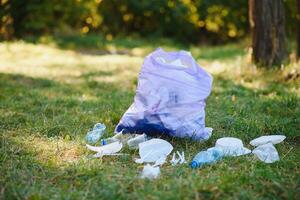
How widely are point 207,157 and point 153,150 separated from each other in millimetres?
383

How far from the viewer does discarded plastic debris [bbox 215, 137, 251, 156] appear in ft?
11.4

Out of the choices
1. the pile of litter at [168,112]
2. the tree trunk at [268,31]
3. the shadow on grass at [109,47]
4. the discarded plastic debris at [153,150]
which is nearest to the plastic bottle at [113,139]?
the pile of litter at [168,112]

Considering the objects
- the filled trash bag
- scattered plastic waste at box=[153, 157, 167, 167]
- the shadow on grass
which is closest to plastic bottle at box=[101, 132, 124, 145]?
the filled trash bag

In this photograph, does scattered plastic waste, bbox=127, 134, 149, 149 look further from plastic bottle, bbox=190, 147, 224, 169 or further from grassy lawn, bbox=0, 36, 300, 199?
plastic bottle, bbox=190, 147, 224, 169

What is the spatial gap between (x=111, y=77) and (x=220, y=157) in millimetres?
3621

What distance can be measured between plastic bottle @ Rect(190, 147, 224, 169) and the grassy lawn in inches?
2.3

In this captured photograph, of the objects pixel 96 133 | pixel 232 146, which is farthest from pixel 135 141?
pixel 232 146

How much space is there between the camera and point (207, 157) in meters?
3.34

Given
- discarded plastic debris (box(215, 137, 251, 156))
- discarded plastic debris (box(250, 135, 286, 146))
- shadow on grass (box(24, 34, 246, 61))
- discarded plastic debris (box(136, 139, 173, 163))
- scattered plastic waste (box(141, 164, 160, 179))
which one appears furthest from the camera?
shadow on grass (box(24, 34, 246, 61))

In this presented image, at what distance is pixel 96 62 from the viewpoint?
8.29 metres

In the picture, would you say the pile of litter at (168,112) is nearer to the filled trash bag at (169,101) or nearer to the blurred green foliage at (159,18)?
the filled trash bag at (169,101)

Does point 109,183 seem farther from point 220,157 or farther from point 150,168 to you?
point 220,157

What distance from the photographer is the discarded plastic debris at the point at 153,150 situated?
3.37m

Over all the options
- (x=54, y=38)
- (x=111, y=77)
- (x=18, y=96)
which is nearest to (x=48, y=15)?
(x=54, y=38)
